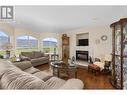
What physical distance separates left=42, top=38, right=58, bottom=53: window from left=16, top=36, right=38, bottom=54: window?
19.1 inches

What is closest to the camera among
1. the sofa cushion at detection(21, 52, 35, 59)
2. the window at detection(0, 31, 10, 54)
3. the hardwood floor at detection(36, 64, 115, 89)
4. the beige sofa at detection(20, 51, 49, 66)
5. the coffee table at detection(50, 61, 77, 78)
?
the hardwood floor at detection(36, 64, 115, 89)

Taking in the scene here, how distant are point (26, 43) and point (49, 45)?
4.57ft

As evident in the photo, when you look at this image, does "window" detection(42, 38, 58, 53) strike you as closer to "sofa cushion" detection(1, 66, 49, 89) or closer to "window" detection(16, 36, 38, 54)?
"window" detection(16, 36, 38, 54)

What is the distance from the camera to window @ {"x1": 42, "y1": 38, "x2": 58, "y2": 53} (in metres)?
6.91

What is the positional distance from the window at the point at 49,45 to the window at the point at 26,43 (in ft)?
1.59

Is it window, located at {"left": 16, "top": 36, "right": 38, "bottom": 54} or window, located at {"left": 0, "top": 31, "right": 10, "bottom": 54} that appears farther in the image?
window, located at {"left": 16, "top": 36, "right": 38, "bottom": 54}

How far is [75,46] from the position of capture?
22.3ft

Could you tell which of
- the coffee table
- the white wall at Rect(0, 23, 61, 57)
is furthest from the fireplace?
the coffee table

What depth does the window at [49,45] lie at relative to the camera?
6.91m

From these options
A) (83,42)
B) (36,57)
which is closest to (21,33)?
(36,57)

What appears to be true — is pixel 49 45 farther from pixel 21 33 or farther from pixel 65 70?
pixel 65 70

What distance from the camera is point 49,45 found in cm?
720
